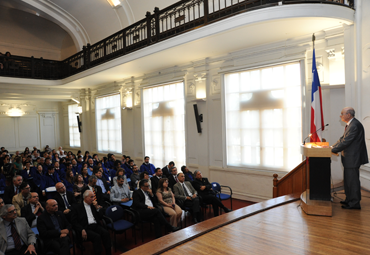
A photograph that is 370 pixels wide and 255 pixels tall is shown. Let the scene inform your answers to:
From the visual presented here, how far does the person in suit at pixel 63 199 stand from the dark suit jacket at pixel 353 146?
488 centimetres

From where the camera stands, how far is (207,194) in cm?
623

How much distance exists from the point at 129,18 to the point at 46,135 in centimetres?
1130

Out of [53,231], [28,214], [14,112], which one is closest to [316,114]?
[53,231]

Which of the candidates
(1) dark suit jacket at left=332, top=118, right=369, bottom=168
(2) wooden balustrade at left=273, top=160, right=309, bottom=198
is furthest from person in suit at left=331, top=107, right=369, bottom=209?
(2) wooden balustrade at left=273, top=160, right=309, bottom=198

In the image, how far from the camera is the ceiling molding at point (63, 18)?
39.1ft

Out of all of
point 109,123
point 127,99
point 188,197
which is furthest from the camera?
point 109,123

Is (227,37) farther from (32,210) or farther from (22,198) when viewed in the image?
(22,198)

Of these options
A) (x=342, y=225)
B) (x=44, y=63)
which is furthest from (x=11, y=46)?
(x=342, y=225)

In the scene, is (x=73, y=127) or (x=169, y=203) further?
(x=73, y=127)

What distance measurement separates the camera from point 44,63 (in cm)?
1236

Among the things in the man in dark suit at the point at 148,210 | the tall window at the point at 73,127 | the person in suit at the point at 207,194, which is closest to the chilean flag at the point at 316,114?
the person in suit at the point at 207,194

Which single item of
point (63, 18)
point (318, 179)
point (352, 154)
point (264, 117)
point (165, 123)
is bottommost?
point (318, 179)

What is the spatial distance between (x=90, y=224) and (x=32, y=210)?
116 cm

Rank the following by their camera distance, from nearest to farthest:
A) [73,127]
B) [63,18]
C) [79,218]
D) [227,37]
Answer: [79,218], [227,37], [63,18], [73,127]
